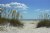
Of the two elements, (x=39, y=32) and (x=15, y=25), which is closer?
(x=39, y=32)

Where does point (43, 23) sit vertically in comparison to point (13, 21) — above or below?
below

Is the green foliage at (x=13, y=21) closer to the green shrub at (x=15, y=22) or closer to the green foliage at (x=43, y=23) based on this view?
the green shrub at (x=15, y=22)

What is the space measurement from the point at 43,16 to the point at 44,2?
3.02 feet

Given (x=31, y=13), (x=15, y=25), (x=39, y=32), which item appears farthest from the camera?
(x=15, y=25)

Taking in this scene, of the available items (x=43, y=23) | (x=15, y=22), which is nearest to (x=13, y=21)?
(x=15, y=22)

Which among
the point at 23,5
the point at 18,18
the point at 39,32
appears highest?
the point at 23,5

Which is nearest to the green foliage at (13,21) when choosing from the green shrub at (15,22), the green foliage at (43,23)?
the green shrub at (15,22)

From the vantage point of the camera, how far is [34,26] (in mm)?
8289

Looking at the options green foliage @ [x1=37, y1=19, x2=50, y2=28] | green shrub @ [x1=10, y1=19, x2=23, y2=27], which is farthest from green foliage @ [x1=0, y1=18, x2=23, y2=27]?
green foliage @ [x1=37, y1=19, x2=50, y2=28]

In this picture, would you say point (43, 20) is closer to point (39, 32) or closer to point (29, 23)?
point (29, 23)

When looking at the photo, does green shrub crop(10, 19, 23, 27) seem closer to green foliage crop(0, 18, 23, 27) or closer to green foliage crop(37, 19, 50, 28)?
green foliage crop(0, 18, 23, 27)

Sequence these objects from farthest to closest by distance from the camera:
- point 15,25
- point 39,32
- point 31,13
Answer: point 15,25, point 31,13, point 39,32

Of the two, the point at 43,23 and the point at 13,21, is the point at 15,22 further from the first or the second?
the point at 43,23

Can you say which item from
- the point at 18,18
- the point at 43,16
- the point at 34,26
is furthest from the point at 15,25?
the point at 43,16
